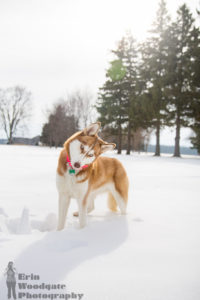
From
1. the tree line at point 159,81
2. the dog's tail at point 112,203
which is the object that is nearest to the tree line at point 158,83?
the tree line at point 159,81

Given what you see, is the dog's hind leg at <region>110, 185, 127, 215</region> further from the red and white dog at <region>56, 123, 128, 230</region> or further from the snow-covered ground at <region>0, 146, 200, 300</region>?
the red and white dog at <region>56, 123, 128, 230</region>

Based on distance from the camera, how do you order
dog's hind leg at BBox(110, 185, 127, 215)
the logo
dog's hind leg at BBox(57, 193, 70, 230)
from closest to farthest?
1. the logo
2. dog's hind leg at BBox(57, 193, 70, 230)
3. dog's hind leg at BBox(110, 185, 127, 215)

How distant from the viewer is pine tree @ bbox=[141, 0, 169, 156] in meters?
22.3

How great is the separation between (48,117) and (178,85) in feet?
105

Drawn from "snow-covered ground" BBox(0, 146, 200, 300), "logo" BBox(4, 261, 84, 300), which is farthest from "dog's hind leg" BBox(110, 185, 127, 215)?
"logo" BBox(4, 261, 84, 300)

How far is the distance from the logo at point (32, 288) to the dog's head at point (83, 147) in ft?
3.39

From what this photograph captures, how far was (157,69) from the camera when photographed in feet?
77.2

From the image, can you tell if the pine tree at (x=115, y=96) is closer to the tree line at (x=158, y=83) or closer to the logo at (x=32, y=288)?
the tree line at (x=158, y=83)

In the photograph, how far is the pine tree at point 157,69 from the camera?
879 inches

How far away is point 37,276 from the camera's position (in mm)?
1389

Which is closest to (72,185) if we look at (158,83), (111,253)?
(111,253)

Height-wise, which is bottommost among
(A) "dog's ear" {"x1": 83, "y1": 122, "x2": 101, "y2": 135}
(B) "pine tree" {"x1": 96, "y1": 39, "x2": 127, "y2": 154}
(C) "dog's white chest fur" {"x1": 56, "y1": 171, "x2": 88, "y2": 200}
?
(C) "dog's white chest fur" {"x1": 56, "y1": 171, "x2": 88, "y2": 200}

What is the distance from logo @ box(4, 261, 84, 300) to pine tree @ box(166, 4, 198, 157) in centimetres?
2184

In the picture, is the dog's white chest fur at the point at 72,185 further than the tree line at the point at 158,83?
No
